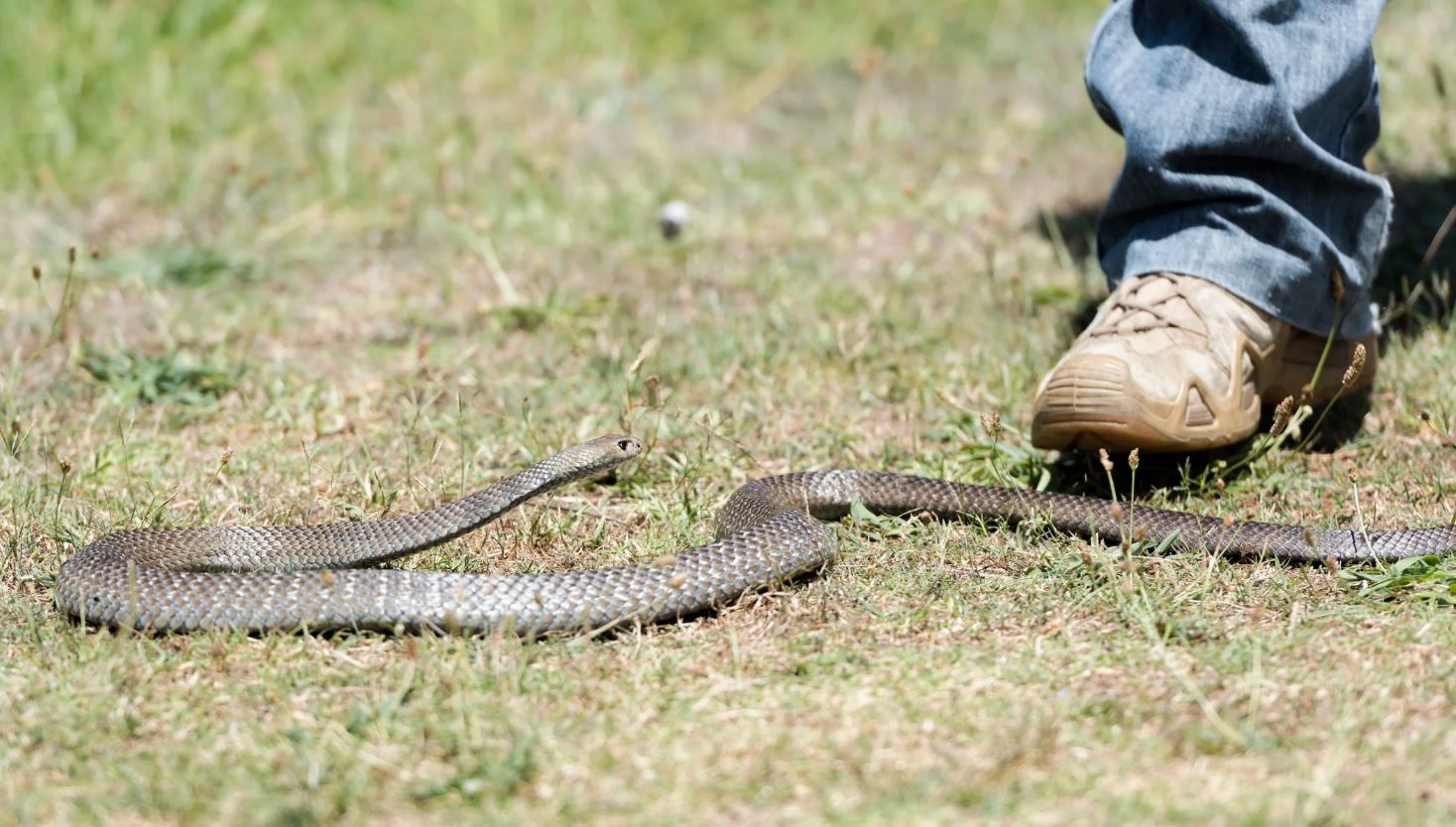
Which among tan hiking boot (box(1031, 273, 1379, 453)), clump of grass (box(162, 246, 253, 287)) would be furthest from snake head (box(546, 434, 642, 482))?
clump of grass (box(162, 246, 253, 287))

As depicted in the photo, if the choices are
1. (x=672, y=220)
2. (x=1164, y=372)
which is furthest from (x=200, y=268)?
(x=1164, y=372)

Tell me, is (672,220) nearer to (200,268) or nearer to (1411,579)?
(200,268)

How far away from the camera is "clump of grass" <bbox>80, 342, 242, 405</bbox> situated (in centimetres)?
494

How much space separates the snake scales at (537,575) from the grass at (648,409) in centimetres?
8

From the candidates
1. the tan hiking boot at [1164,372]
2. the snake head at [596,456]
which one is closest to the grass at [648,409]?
the snake head at [596,456]

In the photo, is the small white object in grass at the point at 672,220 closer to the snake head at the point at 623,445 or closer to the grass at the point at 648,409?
the grass at the point at 648,409

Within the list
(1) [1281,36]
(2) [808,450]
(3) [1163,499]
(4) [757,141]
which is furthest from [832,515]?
(4) [757,141]

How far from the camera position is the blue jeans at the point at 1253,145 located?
4039 mm

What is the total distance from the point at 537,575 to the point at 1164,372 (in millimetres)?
1754

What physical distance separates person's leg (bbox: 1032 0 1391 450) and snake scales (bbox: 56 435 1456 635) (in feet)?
1.17

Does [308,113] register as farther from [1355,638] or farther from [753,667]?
[1355,638]

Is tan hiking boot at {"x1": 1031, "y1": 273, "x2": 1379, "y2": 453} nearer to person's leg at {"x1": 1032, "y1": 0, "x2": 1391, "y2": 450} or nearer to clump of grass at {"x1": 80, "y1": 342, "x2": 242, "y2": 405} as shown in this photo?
person's leg at {"x1": 1032, "y1": 0, "x2": 1391, "y2": 450}

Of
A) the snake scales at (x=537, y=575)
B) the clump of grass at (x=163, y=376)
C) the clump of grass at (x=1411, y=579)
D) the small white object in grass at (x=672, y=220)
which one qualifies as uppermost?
the small white object in grass at (x=672, y=220)

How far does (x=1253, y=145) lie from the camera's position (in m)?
4.07
